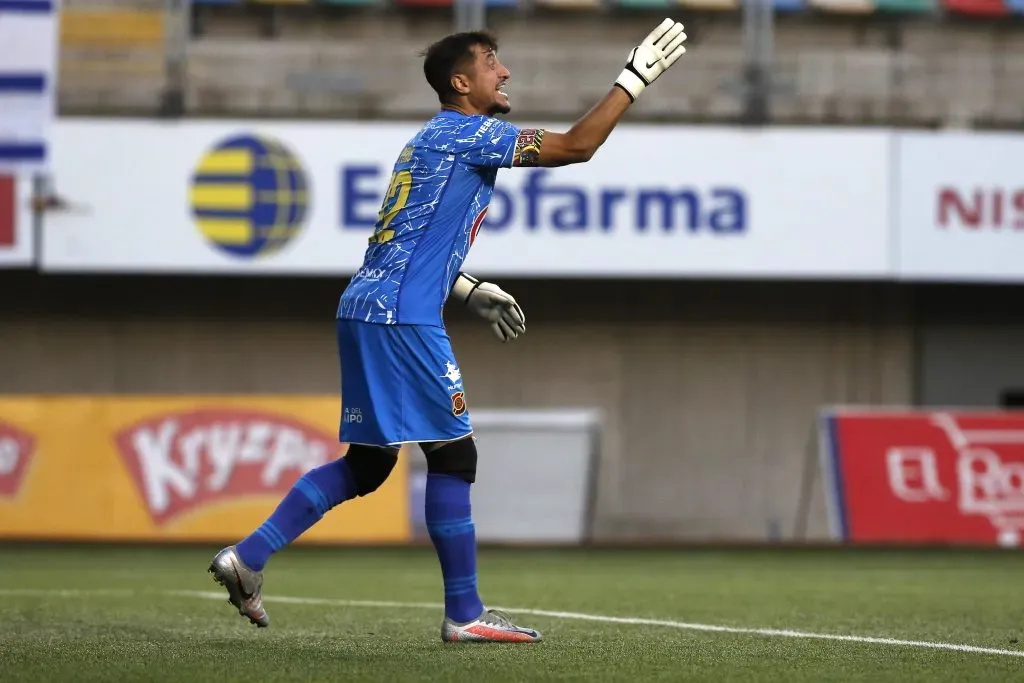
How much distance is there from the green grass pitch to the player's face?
5.77ft

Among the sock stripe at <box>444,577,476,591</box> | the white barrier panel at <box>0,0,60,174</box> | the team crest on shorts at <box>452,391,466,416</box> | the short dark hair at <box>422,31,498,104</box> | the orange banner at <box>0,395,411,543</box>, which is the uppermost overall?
the white barrier panel at <box>0,0,60,174</box>

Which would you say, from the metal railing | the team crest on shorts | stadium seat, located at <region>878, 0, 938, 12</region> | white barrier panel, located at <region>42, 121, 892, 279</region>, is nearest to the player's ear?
the team crest on shorts

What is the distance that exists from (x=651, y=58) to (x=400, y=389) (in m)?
1.32

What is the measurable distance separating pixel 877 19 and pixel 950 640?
529 inches

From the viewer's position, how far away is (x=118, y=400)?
14805mm

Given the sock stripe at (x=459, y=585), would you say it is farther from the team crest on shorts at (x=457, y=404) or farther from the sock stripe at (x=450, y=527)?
the team crest on shorts at (x=457, y=404)

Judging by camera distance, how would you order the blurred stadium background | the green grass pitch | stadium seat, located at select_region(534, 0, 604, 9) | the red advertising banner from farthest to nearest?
stadium seat, located at select_region(534, 0, 604, 9) < the blurred stadium background < the red advertising banner < the green grass pitch

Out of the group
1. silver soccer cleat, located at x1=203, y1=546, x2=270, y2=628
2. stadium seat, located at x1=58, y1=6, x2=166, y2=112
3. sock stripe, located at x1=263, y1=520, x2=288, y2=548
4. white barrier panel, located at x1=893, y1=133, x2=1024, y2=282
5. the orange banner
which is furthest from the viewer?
stadium seat, located at x1=58, y1=6, x2=166, y2=112

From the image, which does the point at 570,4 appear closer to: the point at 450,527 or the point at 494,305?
the point at 494,305

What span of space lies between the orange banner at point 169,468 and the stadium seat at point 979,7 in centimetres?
782

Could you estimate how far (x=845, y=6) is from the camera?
17.9 meters

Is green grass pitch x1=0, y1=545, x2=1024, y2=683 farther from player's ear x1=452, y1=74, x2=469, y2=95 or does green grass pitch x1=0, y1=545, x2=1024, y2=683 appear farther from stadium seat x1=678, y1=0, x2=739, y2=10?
stadium seat x1=678, y1=0, x2=739, y2=10

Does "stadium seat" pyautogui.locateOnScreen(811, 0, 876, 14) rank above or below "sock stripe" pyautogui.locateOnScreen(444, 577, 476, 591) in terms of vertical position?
above

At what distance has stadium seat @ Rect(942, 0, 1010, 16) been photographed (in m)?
17.9
